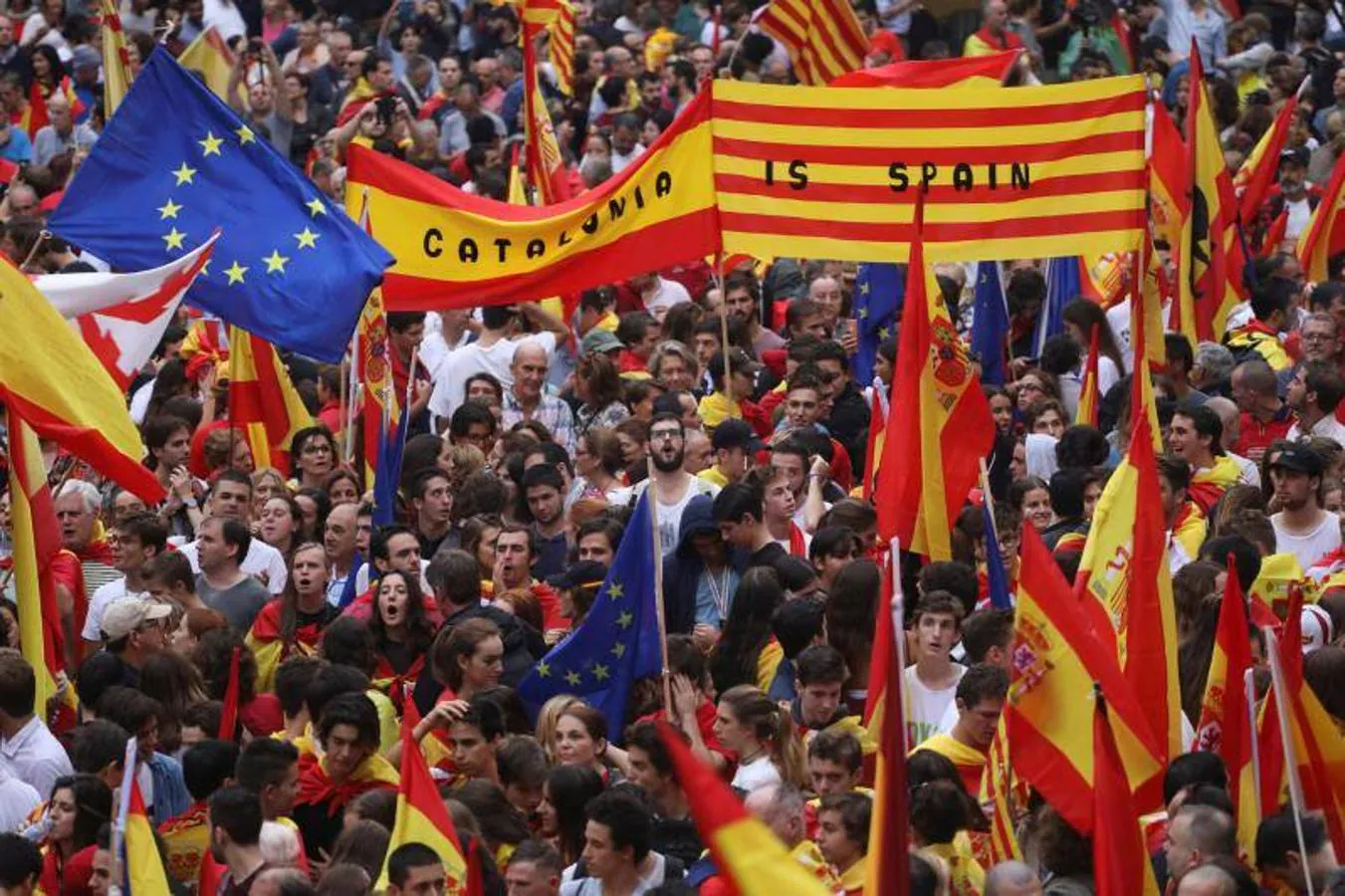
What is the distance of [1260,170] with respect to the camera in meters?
19.4

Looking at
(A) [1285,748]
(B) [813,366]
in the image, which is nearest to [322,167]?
(B) [813,366]

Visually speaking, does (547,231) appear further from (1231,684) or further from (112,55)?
(112,55)

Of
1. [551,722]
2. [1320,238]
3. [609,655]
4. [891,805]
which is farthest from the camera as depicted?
[1320,238]

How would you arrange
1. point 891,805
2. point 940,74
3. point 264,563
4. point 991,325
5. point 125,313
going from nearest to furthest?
point 891,805 → point 125,313 → point 264,563 → point 991,325 → point 940,74

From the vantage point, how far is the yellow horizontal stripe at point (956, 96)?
14805 mm

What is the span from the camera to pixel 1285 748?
9.12 metres

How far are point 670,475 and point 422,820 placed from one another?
485cm

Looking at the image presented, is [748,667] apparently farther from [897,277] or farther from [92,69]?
[92,69]

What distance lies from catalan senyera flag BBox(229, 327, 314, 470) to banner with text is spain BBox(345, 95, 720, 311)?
2.67ft

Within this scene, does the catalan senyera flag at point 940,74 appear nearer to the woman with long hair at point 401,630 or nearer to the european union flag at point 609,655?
the woman with long hair at point 401,630

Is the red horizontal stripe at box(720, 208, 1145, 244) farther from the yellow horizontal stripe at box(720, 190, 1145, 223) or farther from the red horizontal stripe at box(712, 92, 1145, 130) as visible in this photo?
the red horizontal stripe at box(712, 92, 1145, 130)

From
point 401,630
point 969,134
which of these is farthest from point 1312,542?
point 401,630

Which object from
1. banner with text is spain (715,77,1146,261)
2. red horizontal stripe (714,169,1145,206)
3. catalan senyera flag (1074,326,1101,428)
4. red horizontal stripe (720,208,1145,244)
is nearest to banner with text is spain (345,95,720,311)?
banner with text is spain (715,77,1146,261)

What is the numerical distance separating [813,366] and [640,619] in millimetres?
4531
